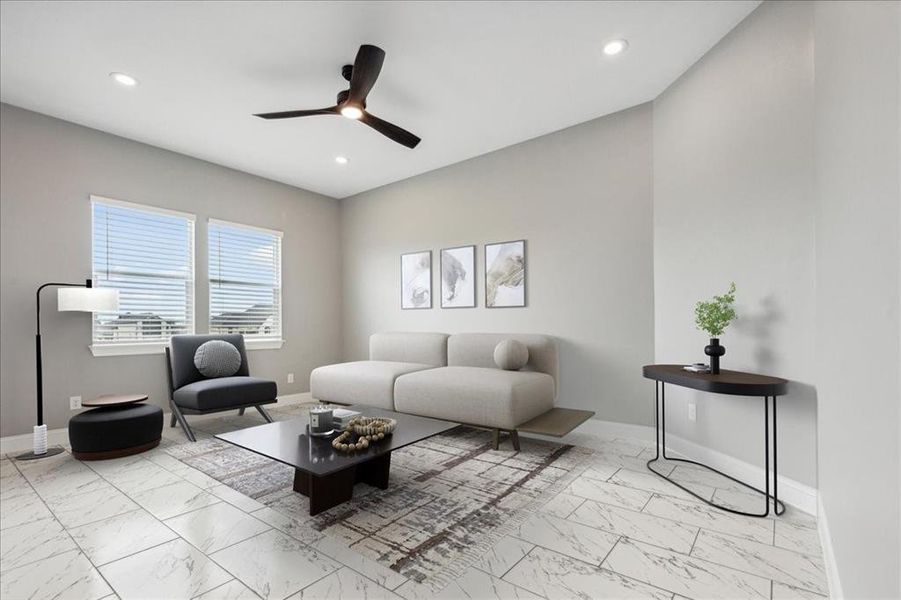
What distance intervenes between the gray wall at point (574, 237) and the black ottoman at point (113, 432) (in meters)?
2.77

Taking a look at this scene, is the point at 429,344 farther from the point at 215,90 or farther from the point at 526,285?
the point at 215,90

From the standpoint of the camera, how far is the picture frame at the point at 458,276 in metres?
4.56

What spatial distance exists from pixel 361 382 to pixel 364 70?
2.80m

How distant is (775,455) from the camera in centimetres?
209

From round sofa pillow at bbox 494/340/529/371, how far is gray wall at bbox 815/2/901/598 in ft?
7.27

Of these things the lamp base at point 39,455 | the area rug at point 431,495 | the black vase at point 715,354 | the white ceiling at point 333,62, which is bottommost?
the lamp base at point 39,455

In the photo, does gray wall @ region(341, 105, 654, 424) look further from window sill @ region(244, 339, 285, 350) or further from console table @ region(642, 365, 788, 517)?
window sill @ region(244, 339, 285, 350)

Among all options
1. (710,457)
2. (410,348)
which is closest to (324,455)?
(710,457)

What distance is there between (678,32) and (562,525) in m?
3.01

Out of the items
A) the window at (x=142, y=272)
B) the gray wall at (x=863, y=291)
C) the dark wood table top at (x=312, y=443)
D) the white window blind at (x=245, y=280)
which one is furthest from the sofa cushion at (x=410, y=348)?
the gray wall at (x=863, y=291)

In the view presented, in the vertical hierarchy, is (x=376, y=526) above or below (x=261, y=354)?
below

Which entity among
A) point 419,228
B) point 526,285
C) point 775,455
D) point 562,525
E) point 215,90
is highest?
point 215,90

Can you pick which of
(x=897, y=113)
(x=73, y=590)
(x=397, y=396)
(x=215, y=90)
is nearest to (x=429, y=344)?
(x=397, y=396)

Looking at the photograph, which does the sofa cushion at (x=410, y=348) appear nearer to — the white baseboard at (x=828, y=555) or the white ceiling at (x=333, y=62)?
the white ceiling at (x=333, y=62)
